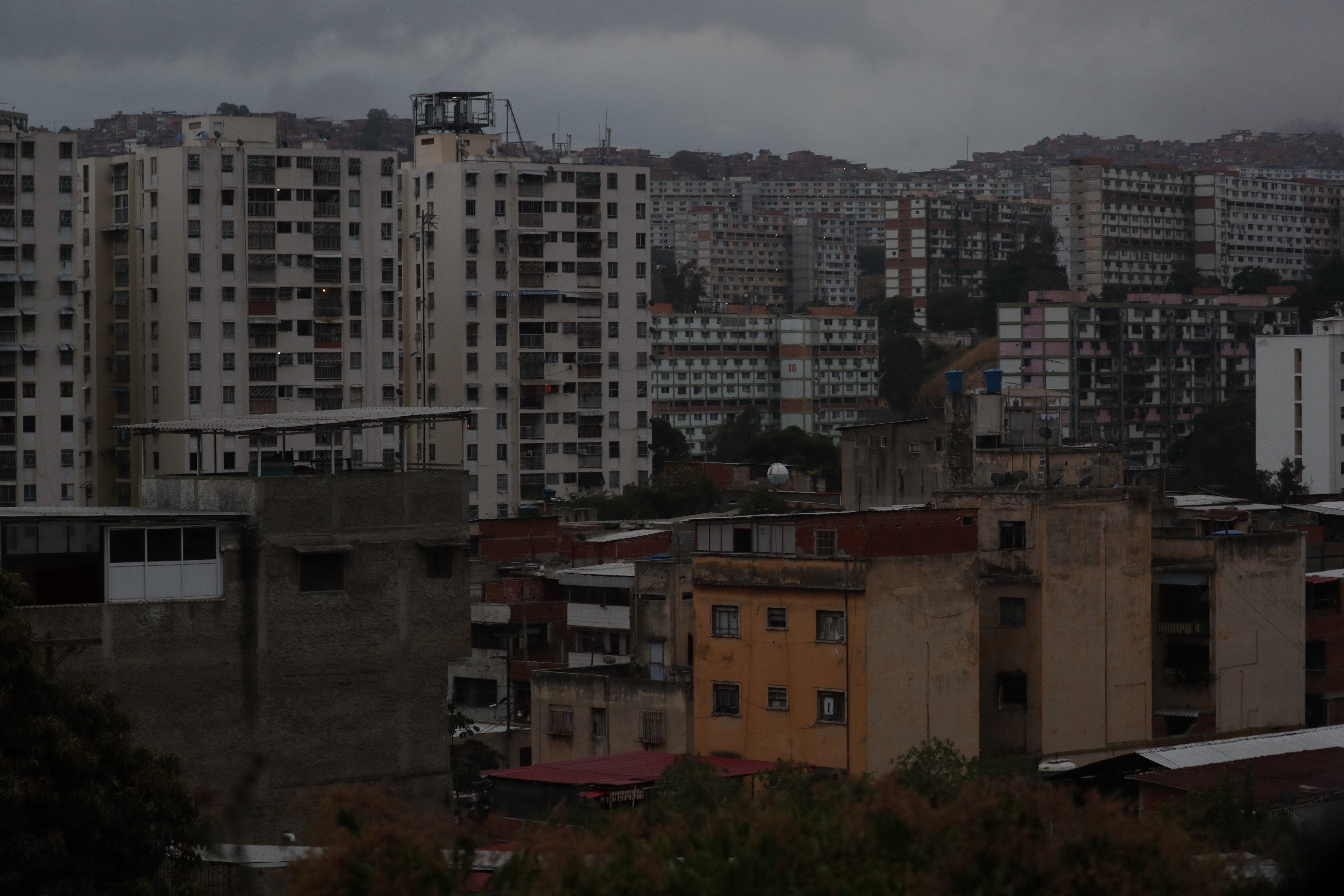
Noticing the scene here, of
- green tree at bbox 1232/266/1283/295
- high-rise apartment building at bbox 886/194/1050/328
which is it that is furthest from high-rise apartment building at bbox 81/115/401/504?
high-rise apartment building at bbox 886/194/1050/328

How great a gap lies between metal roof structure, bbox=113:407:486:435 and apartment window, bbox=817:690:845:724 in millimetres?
6189

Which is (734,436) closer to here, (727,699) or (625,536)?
(625,536)

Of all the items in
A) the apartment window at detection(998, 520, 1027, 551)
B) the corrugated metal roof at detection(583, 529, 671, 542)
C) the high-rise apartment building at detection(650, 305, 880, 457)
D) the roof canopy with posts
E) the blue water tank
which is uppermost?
the high-rise apartment building at detection(650, 305, 880, 457)

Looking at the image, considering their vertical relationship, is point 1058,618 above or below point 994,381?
below

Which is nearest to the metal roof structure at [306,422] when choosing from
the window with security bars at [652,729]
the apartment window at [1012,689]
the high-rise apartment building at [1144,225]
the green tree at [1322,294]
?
the window with security bars at [652,729]

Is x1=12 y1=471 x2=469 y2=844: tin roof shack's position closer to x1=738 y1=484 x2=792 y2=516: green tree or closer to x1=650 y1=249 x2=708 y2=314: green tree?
x1=738 y1=484 x2=792 y2=516: green tree

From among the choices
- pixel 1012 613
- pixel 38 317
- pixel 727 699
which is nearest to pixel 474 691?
pixel 727 699

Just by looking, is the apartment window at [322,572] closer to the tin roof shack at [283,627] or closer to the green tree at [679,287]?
the tin roof shack at [283,627]

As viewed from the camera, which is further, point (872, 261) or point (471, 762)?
point (872, 261)

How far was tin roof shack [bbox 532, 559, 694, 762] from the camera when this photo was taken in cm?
2533

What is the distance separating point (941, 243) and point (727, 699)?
372ft

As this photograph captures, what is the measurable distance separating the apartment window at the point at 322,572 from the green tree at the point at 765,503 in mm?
22491

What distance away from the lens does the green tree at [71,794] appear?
13.2m

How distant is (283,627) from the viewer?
739 inches
